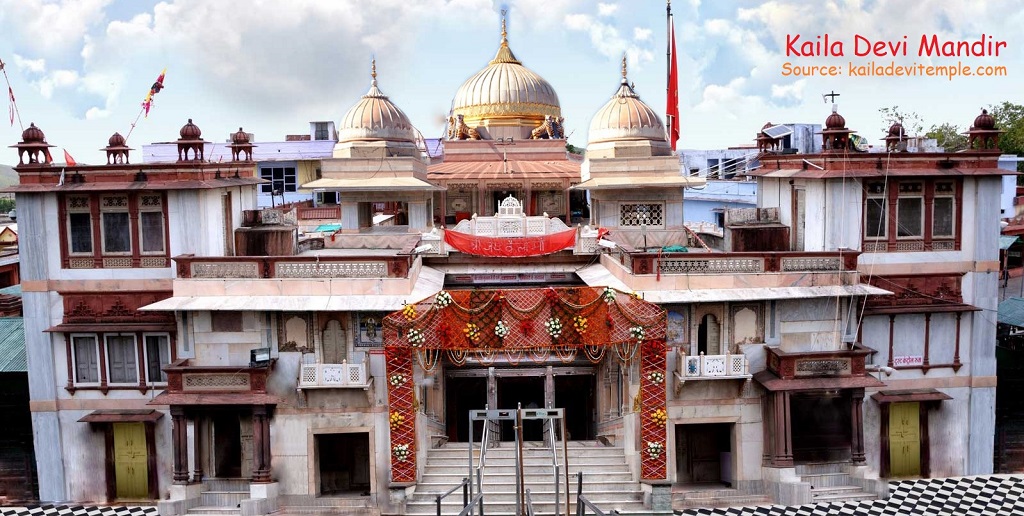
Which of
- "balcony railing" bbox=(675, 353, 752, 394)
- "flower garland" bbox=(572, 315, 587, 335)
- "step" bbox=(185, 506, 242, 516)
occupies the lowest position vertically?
"step" bbox=(185, 506, 242, 516)

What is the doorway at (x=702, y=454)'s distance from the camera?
22.6 metres

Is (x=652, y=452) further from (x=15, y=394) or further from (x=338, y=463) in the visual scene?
(x=15, y=394)

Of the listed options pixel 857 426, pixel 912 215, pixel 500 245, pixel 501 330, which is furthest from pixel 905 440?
pixel 500 245

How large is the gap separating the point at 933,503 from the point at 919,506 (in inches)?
18.9

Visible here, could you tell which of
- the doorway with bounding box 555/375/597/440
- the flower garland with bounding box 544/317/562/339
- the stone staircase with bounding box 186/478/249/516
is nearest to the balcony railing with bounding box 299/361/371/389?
the stone staircase with bounding box 186/478/249/516

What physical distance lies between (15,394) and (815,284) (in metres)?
19.5

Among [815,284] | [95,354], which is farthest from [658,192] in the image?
[95,354]

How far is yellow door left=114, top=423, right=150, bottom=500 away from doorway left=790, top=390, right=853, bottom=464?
610 inches

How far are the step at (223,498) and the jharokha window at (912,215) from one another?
1588 cm

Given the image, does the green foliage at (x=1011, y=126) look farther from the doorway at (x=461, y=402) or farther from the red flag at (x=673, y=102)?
the doorway at (x=461, y=402)

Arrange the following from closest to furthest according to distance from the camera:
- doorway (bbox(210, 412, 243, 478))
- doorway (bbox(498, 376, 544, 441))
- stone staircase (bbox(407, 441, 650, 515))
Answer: stone staircase (bbox(407, 441, 650, 515)), doorway (bbox(210, 412, 243, 478)), doorway (bbox(498, 376, 544, 441))

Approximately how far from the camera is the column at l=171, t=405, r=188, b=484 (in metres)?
20.5

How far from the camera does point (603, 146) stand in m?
29.6

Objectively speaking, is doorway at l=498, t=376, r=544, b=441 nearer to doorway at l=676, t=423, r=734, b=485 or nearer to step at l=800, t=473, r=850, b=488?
doorway at l=676, t=423, r=734, b=485
